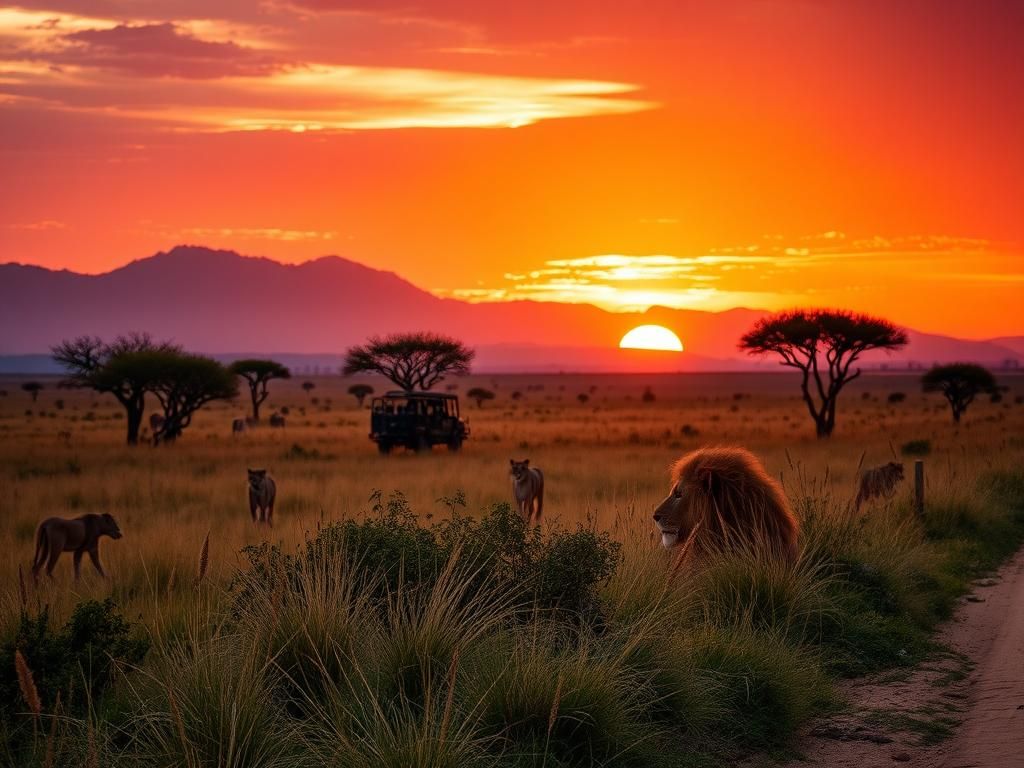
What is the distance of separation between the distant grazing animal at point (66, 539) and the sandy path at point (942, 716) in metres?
9.21

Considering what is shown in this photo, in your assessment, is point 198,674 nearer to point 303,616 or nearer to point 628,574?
point 303,616

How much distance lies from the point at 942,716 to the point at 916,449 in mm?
28121

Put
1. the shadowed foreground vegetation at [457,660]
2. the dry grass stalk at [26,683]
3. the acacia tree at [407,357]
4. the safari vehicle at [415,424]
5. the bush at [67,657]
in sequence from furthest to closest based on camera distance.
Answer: the acacia tree at [407,357] < the safari vehicle at [415,424] < the bush at [67,657] < the shadowed foreground vegetation at [457,660] < the dry grass stalk at [26,683]

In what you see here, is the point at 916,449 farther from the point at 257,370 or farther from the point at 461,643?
the point at 257,370

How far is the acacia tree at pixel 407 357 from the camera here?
195 feet

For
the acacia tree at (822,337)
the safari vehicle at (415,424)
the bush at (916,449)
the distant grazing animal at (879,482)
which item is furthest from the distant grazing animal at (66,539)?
the acacia tree at (822,337)

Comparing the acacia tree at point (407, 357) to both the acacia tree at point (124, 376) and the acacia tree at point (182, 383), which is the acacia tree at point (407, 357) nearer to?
the acacia tree at point (182, 383)

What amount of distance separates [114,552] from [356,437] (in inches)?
1328

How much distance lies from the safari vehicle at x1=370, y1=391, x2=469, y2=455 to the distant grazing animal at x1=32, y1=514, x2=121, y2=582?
24.2 m

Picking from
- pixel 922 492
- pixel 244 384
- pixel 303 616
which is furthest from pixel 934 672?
pixel 244 384

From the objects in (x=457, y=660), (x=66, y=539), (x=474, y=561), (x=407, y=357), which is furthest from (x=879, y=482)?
(x=407, y=357)

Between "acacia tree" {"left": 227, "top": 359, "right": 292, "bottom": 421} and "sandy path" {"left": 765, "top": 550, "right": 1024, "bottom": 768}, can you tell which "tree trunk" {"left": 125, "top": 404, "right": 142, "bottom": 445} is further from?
"sandy path" {"left": 765, "top": 550, "right": 1024, "bottom": 768}

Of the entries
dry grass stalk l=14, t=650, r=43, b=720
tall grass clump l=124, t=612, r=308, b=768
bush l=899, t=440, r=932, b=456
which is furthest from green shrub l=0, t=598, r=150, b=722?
bush l=899, t=440, r=932, b=456

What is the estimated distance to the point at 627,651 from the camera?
6812 mm
